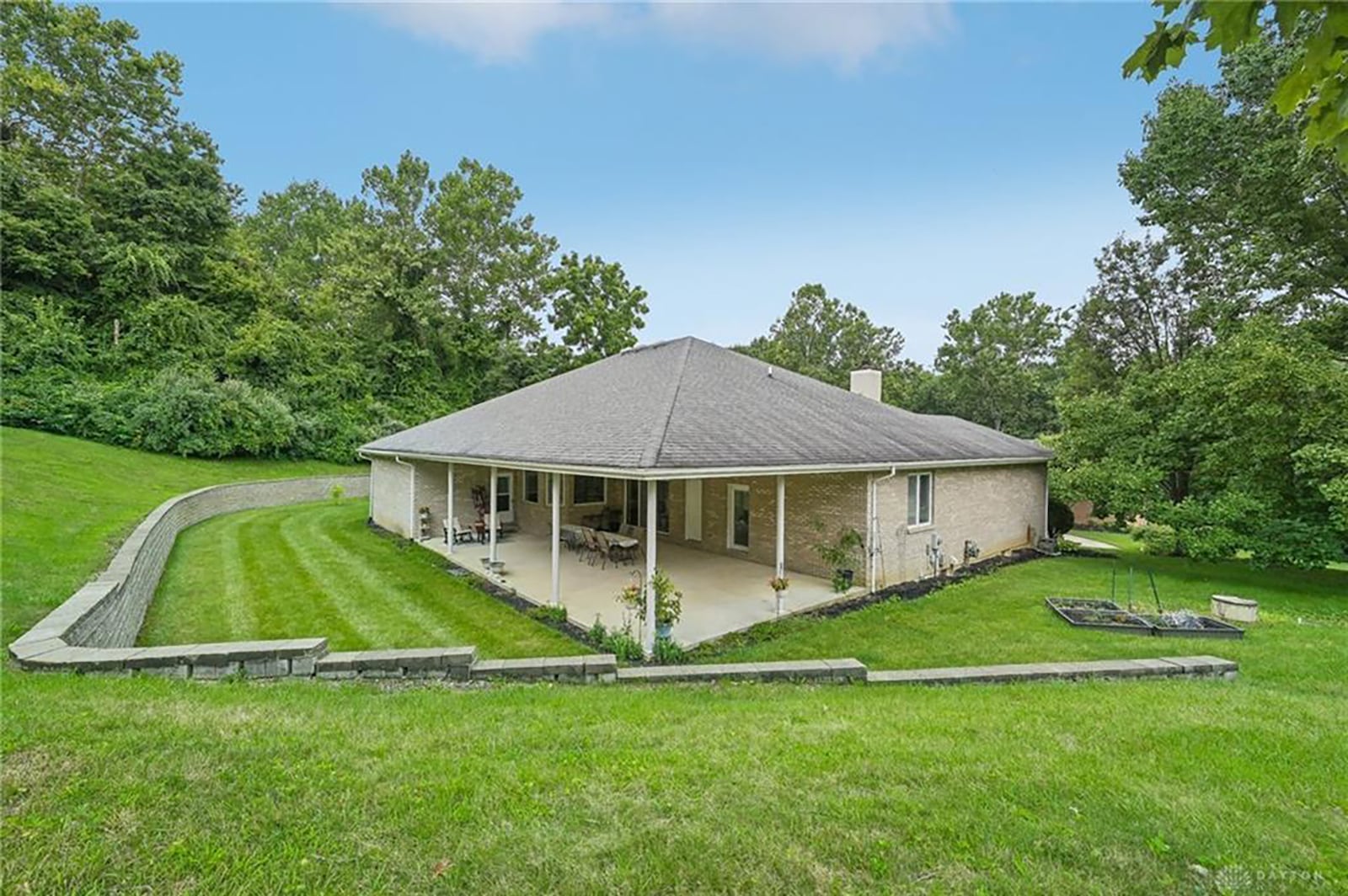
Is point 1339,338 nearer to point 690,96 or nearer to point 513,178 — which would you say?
point 690,96

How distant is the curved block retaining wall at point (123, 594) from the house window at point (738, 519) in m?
10.7

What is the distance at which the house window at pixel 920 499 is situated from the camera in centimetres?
1259

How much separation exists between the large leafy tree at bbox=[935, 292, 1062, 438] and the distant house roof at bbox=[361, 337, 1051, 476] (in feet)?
86.1

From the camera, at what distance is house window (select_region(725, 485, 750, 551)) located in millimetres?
13734

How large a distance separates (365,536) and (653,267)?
27456mm

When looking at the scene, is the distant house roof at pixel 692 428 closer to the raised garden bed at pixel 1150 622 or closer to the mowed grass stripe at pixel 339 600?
the mowed grass stripe at pixel 339 600

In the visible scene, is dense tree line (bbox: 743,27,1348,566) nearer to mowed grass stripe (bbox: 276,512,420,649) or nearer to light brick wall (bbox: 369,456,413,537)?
mowed grass stripe (bbox: 276,512,420,649)

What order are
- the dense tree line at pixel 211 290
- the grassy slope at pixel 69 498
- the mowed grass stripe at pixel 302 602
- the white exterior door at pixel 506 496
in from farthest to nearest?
the dense tree line at pixel 211 290 < the white exterior door at pixel 506 496 < the mowed grass stripe at pixel 302 602 < the grassy slope at pixel 69 498

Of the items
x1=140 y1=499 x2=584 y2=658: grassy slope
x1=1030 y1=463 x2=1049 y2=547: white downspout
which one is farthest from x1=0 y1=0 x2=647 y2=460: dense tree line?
x1=1030 y1=463 x2=1049 y2=547: white downspout

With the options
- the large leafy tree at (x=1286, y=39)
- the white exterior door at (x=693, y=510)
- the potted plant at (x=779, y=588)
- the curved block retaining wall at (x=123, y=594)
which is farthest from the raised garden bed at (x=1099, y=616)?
the curved block retaining wall at (x=123, y=594)

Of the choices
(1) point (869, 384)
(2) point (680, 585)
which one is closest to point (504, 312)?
(1) point (869, 384)

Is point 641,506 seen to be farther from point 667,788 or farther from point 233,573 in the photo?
point 667,788

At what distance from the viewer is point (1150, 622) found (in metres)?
9.05

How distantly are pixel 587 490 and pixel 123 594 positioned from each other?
1094cm
